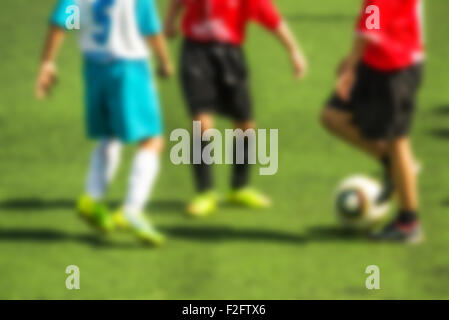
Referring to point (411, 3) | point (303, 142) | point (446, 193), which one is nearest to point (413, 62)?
point (411, 3)

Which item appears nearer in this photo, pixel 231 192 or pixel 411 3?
pixel 411 3

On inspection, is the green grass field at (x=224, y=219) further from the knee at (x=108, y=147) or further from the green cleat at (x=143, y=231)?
the knee at (x=108, y=147)

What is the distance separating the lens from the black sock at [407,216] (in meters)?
8.04

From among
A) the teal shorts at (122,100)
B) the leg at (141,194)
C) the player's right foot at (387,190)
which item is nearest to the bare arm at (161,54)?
the teal shorts at (122,100)

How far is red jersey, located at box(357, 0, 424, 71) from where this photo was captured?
7.64 metres

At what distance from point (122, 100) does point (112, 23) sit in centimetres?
45

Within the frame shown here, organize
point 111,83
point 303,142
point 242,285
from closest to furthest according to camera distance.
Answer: point 242,285
point 111,83
point 303,142

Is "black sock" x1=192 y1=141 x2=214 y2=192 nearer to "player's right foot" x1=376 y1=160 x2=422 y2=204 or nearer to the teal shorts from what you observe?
the teal shorts

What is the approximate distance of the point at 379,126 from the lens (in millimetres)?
7980

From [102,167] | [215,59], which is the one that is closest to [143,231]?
[102,167]

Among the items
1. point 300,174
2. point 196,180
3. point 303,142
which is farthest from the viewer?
→ point 303,142

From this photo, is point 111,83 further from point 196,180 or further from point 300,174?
point 300,174

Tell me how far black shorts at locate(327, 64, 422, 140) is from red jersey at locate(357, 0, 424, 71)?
0.06 metres

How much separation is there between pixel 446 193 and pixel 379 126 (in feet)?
3.85
